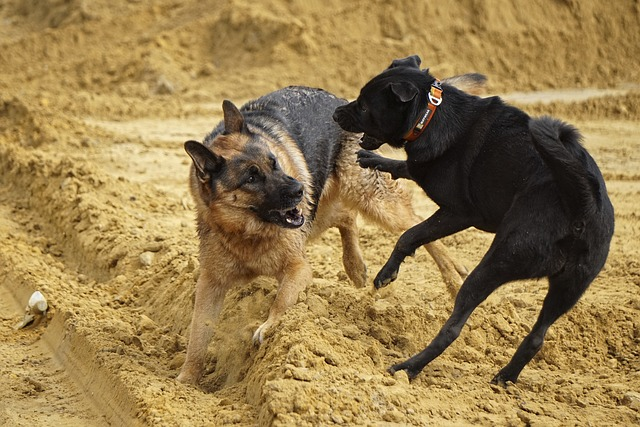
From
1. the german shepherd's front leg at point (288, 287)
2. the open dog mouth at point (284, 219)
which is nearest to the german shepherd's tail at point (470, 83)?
the open dog mouth at point (284, 219)

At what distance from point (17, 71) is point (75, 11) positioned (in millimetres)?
3188

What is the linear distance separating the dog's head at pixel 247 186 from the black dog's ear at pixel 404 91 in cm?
109

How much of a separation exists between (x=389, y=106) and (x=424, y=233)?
0.94m

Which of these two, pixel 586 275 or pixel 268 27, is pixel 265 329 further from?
pixel 268 27

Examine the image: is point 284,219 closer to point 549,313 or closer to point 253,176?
point 253,176

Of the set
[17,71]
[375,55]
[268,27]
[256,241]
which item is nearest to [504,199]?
[256,241]

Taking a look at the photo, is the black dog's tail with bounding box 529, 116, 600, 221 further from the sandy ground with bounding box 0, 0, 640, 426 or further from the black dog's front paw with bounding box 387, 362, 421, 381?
the black dog's front paw with bounding box 387, 362, 421, 381

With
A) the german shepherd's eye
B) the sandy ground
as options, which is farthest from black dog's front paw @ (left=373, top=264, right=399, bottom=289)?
the german shepherd's eye

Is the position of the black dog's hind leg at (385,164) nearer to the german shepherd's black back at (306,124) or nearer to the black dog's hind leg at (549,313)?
the german shepherd's black back at (306,124)

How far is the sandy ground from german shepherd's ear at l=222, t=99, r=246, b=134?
4.74 ft

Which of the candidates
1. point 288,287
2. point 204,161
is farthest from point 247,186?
point 288,287

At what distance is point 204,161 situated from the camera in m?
6.70

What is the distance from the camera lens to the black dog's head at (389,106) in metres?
6.28

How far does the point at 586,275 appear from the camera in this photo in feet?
18.6
